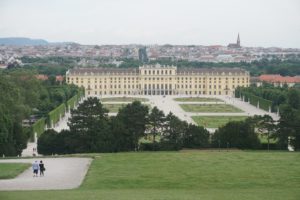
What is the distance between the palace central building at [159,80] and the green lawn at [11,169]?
58735 millimetres

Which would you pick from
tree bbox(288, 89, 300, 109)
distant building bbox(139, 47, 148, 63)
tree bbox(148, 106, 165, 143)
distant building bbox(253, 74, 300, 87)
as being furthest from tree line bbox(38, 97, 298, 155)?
distant building bbox(139, 47, 148, 63)

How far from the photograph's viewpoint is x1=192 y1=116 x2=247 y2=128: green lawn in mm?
37475

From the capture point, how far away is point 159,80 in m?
77.6

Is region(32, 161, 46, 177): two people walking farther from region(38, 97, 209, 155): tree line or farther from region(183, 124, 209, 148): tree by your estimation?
region(183, 124, 209, 148): tree

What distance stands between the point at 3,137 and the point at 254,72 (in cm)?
7106

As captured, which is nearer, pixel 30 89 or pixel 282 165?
pixel 282 165

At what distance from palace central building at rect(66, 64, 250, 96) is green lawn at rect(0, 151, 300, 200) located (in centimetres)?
5744

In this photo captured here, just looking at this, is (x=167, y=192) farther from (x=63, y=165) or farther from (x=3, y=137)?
(x=3, y=137)

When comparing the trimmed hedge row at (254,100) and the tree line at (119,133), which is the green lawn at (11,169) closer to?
the tree line at (119,133)

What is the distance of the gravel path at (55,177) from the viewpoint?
1317 cm

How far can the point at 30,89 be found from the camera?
3859 centimetres

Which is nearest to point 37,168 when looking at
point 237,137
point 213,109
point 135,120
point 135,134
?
point 135,134

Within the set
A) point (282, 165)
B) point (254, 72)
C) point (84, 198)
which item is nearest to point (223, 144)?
point (282, 165)

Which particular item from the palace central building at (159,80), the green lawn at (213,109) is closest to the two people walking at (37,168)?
the green lawn at (213,109)
